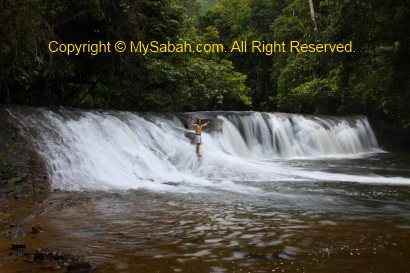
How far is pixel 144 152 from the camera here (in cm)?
1147

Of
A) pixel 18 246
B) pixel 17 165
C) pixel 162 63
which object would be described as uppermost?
pixel 162 63

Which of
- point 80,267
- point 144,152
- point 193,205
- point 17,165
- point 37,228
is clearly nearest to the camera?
point 80,267

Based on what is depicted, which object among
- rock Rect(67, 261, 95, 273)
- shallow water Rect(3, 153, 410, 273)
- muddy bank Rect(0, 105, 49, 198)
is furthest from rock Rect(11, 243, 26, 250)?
muddy bank Rect(0, 105, 49, 198)

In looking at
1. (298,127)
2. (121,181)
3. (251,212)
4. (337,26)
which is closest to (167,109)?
(298,127)

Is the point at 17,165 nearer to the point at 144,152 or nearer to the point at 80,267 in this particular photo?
the point at 144,152

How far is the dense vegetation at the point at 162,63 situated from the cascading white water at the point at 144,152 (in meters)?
1.56

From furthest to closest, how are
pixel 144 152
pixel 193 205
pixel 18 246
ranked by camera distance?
pixel 144 152, pixel 193 205, pixel 18 246

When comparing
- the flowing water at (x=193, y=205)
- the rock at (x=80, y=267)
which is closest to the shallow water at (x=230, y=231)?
the flowing water at (x=193, y=205)

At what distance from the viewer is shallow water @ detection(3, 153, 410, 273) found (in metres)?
3.83

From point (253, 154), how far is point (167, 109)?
24.5 feet

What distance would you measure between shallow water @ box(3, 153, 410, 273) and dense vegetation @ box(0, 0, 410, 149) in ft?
12.2

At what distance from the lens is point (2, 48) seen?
7.64 meters

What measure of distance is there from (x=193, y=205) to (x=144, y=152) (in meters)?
4.94

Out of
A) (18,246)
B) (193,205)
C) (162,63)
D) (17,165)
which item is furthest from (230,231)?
(162,63)
